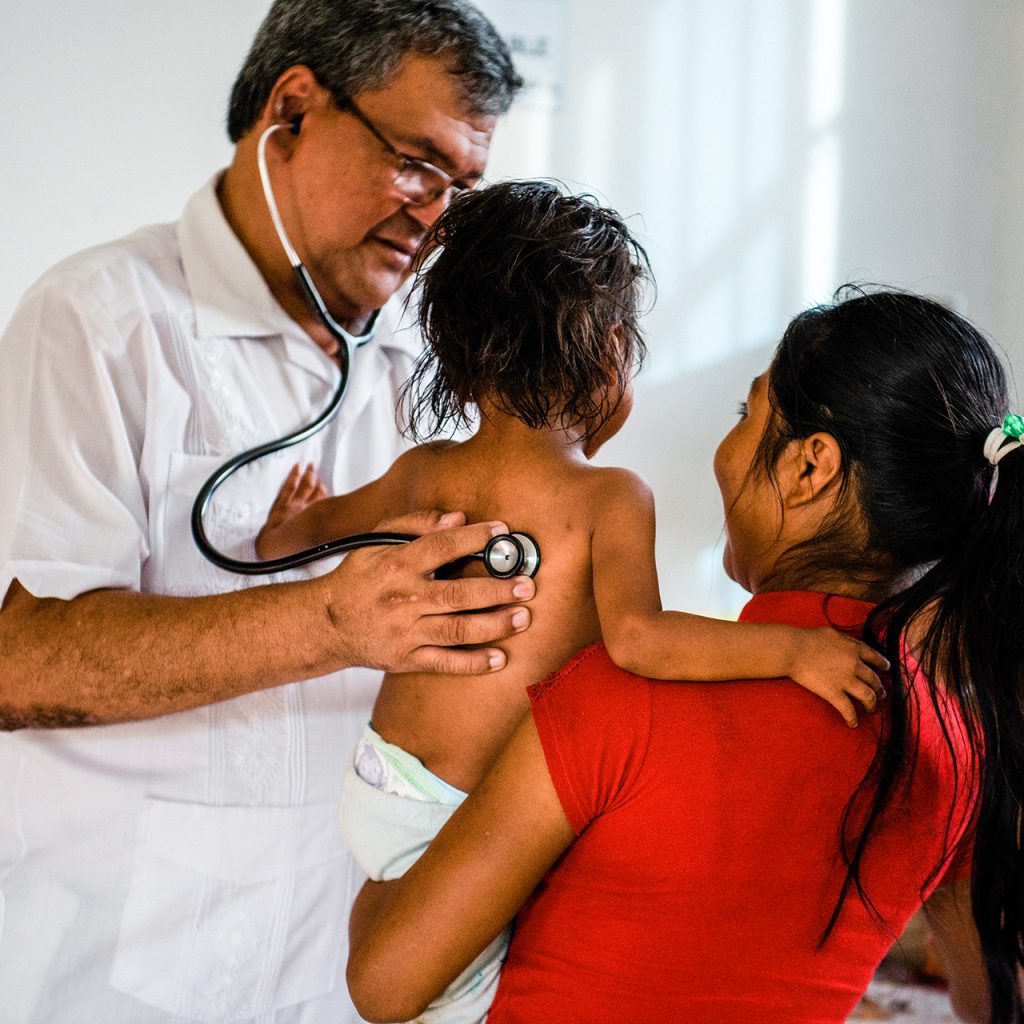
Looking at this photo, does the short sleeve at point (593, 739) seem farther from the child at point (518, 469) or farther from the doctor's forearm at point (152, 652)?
the doctor's forearm at point (152, 652)

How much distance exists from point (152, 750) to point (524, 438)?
574 millimetres

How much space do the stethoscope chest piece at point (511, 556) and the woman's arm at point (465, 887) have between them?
17 cm

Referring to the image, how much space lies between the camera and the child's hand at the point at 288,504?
1.33m

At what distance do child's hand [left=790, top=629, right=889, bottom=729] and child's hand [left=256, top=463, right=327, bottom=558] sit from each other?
2.34 feet

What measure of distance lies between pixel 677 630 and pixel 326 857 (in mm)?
670

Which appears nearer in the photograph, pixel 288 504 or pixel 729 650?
pixel 729 650

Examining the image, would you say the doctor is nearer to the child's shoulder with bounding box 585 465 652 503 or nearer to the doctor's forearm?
the doctor's forearm

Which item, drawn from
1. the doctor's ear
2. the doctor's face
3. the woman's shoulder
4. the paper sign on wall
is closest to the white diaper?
the woman's shoulder

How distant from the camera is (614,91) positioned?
105 inches

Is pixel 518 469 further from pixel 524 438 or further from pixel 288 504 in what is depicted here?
pixel 288 504

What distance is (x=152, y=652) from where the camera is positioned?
1.11 m

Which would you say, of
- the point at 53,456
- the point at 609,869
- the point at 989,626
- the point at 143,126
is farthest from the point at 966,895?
the point at 143,126

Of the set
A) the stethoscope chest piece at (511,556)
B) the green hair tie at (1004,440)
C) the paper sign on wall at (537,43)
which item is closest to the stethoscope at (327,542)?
the stethoscope chest piece at (511,556)

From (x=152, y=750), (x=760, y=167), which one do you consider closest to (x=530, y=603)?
(x=152, y=750)
